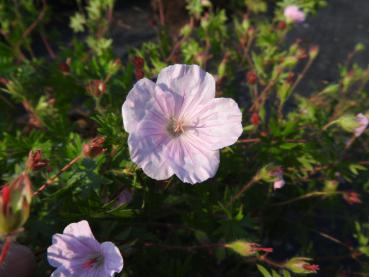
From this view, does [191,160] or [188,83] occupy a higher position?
[188,83]

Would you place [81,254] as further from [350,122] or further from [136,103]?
[350,122]

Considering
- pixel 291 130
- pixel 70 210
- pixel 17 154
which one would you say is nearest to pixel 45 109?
pixel 17 154

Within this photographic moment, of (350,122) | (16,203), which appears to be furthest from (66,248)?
(350,122)

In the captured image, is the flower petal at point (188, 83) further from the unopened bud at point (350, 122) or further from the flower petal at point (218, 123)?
the unopened bud at point (350, 122)

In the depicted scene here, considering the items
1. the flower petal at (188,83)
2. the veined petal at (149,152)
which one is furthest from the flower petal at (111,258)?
the flower petal at (188,83)

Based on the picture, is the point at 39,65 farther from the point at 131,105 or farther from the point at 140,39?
the point at 140,39

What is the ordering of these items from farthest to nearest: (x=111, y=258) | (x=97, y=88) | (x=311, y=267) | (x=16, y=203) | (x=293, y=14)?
(x=293, y=14)
(x=97, y=88)
(x=311, y=267)
(x=111, y=258)
(x=16, y=203)

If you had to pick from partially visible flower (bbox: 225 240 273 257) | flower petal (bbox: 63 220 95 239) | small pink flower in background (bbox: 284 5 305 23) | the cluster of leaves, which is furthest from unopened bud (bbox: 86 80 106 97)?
small pink flower in background (bbox: 284 5 305 23)

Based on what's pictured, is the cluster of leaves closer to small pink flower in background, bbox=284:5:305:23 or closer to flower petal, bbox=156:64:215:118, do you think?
small pink flower in background, bbox=284:5:305:23
